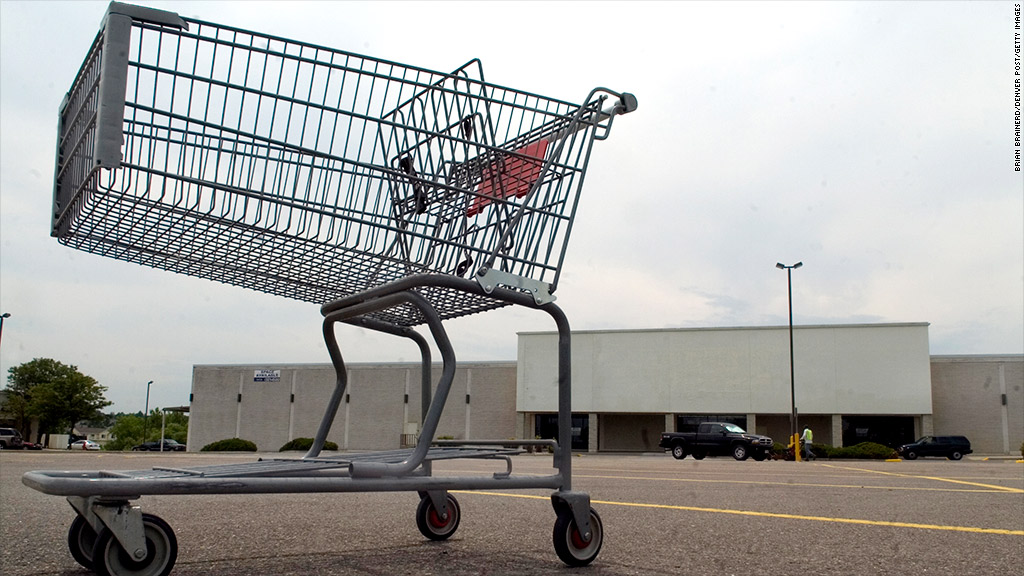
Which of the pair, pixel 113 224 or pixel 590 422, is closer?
pixel 113 224

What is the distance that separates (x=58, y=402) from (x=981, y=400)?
63095mm

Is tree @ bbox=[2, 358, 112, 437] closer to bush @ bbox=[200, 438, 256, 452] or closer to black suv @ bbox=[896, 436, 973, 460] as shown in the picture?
bush @ bbox=[200, 438, 256, 452]

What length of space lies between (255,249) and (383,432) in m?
47.6

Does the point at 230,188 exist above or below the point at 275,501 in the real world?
above

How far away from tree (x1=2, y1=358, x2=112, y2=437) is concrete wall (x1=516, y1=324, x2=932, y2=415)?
130ft

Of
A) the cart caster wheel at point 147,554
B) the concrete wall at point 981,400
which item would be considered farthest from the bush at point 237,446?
the cart caster wheel at point 147,554

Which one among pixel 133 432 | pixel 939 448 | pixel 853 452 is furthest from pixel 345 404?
pixel 133 432

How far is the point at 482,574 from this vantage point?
135 inches

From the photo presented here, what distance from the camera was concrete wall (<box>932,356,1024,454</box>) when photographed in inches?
1610

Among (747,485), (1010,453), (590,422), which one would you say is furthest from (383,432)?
(747,485)

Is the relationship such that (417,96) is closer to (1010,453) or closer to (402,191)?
(402,191)

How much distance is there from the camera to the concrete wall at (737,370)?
4009 centimetres

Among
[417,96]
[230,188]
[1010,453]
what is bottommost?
[1010,453]

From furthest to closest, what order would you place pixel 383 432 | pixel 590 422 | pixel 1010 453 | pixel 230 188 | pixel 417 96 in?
pixel 383 432 < pixel 590 422 < pixel 1010 453 < pixel 417 96 < pixel 230 188
